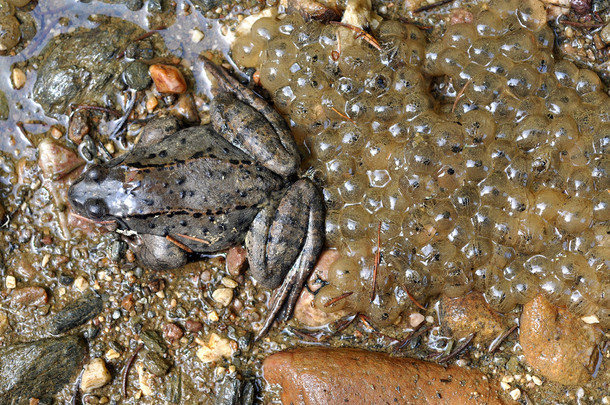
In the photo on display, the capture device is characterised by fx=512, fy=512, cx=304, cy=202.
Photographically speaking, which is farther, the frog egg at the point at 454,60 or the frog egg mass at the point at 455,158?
the frog egg at the point at 454,60

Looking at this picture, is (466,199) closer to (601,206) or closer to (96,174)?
(601,206)

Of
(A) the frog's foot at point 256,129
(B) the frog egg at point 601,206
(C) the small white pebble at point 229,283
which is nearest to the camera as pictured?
(B) the frog egg at point 601,206

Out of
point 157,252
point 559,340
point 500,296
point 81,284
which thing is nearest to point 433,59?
point 500,296

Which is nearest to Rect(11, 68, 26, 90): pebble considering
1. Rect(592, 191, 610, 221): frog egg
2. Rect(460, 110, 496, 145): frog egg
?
Rect(460, 110, 496, 145): frog egg

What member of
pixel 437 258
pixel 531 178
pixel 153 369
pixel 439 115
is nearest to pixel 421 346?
pixel 437 258

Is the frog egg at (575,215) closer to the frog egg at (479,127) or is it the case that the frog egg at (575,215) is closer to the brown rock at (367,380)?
the frog egg at (479,127)

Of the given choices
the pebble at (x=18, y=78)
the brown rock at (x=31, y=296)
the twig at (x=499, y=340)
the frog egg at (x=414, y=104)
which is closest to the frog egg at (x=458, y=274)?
the twig at (x=499, y=340)
